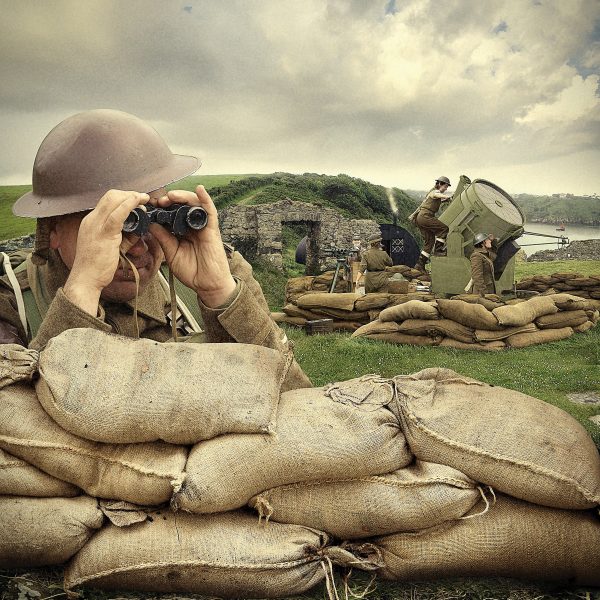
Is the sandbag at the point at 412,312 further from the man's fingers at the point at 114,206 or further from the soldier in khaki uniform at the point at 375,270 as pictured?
the man's fingers at the point at 114,206

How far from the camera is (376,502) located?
1.44 m

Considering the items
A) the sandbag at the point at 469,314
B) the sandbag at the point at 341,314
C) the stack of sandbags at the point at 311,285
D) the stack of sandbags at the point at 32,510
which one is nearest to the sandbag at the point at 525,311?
the sandbag at the point at 469,314

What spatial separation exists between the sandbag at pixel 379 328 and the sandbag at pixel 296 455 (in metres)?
5.84

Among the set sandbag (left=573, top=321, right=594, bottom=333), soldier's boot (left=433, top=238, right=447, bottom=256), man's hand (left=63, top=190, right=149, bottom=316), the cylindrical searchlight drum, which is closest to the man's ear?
man's hand (left=63, top=190, right=149, bottom=316)

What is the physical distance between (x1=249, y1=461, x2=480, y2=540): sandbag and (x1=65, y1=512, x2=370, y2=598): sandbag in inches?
2.8

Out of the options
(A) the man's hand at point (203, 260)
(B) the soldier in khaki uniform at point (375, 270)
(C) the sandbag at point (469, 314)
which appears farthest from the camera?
(B) the soldier in khaki uniform at point (375, 270)

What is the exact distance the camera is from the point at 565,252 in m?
17.9

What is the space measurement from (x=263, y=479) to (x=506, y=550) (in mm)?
619

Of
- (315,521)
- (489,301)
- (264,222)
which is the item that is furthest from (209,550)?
(264,222)

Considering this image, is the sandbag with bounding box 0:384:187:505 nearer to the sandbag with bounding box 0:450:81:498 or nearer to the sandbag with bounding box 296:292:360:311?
the sandbag with bounding box 0:450:81:498

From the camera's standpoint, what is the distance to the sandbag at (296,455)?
138 cm

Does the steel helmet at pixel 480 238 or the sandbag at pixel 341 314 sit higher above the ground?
the steel helmet at pixel 480 238

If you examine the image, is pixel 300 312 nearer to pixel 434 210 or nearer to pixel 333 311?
pixel 333 311

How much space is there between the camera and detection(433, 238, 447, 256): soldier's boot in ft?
36.8
